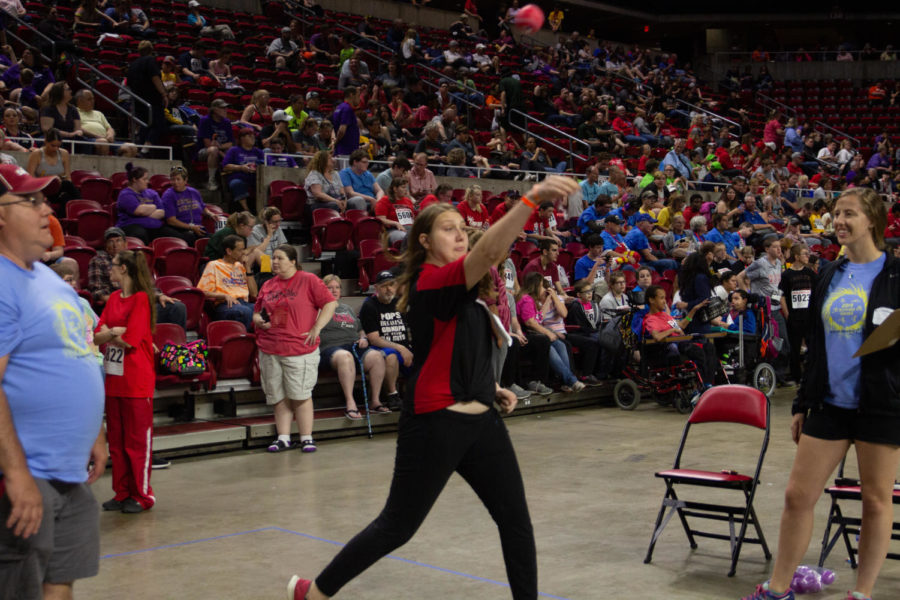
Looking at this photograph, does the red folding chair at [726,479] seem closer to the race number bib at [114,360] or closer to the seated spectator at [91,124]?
the race number bib at [114,360]

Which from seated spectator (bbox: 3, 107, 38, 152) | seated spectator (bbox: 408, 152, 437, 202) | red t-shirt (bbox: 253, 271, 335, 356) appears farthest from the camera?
seated spectator (bbox: 408, 152, 437, 202)

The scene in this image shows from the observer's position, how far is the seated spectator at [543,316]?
10.4 m

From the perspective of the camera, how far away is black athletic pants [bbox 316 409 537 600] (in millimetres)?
3342

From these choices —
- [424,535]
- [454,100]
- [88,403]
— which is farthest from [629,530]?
[454,100]

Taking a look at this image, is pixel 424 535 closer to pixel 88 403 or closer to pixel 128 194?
pixel 88 403

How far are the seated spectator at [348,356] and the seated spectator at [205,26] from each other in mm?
10209

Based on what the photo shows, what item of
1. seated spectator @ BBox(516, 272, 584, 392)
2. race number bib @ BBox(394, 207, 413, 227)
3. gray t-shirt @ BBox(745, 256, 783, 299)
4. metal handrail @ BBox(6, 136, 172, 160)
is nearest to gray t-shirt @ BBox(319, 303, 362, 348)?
seated spectator @ BBox(516, 272, 584, 392)

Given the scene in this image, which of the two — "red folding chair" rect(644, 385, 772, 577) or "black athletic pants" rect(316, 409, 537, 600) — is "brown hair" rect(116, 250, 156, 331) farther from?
"red folding chair" rect(644, 385, 772, 577)

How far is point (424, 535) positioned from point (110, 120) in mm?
10099

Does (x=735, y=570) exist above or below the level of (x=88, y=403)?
below

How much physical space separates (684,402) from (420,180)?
15.5ft

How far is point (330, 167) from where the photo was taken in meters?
11.5

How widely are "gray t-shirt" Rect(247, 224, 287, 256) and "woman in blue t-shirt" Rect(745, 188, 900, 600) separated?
681 centimetres

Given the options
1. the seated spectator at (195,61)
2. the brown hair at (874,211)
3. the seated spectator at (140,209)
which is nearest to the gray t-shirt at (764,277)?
the seated spectator at (140,209)
